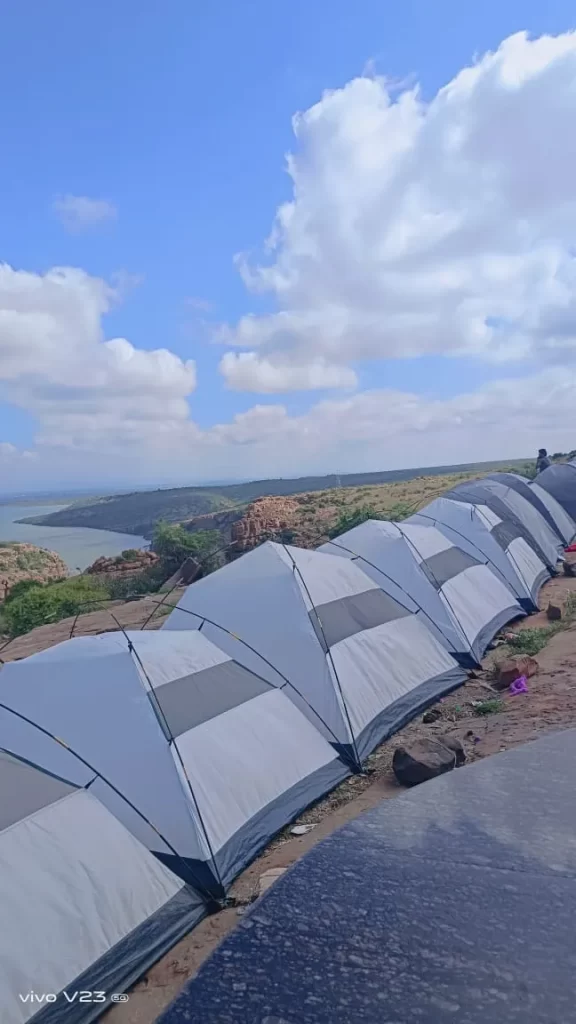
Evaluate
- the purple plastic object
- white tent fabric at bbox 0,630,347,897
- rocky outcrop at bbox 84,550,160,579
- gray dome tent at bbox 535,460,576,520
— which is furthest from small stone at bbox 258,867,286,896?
rocky outcrop at bbox 84,550,160,579

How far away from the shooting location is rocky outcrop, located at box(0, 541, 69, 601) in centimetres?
3550

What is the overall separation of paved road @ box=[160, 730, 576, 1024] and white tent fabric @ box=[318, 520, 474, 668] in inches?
315

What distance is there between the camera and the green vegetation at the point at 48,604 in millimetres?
22047

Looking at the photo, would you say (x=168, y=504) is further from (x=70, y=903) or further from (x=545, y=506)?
(x=70, y=903)

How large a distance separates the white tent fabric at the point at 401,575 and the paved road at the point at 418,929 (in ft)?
26.2

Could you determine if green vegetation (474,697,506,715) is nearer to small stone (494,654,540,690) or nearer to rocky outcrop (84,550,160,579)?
small stone (494,654,540,690)

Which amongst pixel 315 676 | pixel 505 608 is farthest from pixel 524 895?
pixel 505 608

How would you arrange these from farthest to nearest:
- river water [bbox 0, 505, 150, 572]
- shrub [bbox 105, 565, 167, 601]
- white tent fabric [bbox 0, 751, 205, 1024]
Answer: river water [bbox 0, 505, 150, 572], shrub [bbox 105, 565, 167, 601], white tent fabric [bbox 0, 751, 205, 1024]

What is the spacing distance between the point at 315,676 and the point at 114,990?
12.8 feet

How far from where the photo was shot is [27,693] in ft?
21.0

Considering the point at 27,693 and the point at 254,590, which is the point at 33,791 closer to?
the point at 27,693

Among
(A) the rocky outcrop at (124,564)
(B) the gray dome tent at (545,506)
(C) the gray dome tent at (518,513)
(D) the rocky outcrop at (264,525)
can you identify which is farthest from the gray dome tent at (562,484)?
(A) the rocky outcrop at (124,564)

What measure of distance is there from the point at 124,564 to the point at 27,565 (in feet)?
39.4

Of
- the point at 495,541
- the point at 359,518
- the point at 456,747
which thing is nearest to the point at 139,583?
the point at 359,518
